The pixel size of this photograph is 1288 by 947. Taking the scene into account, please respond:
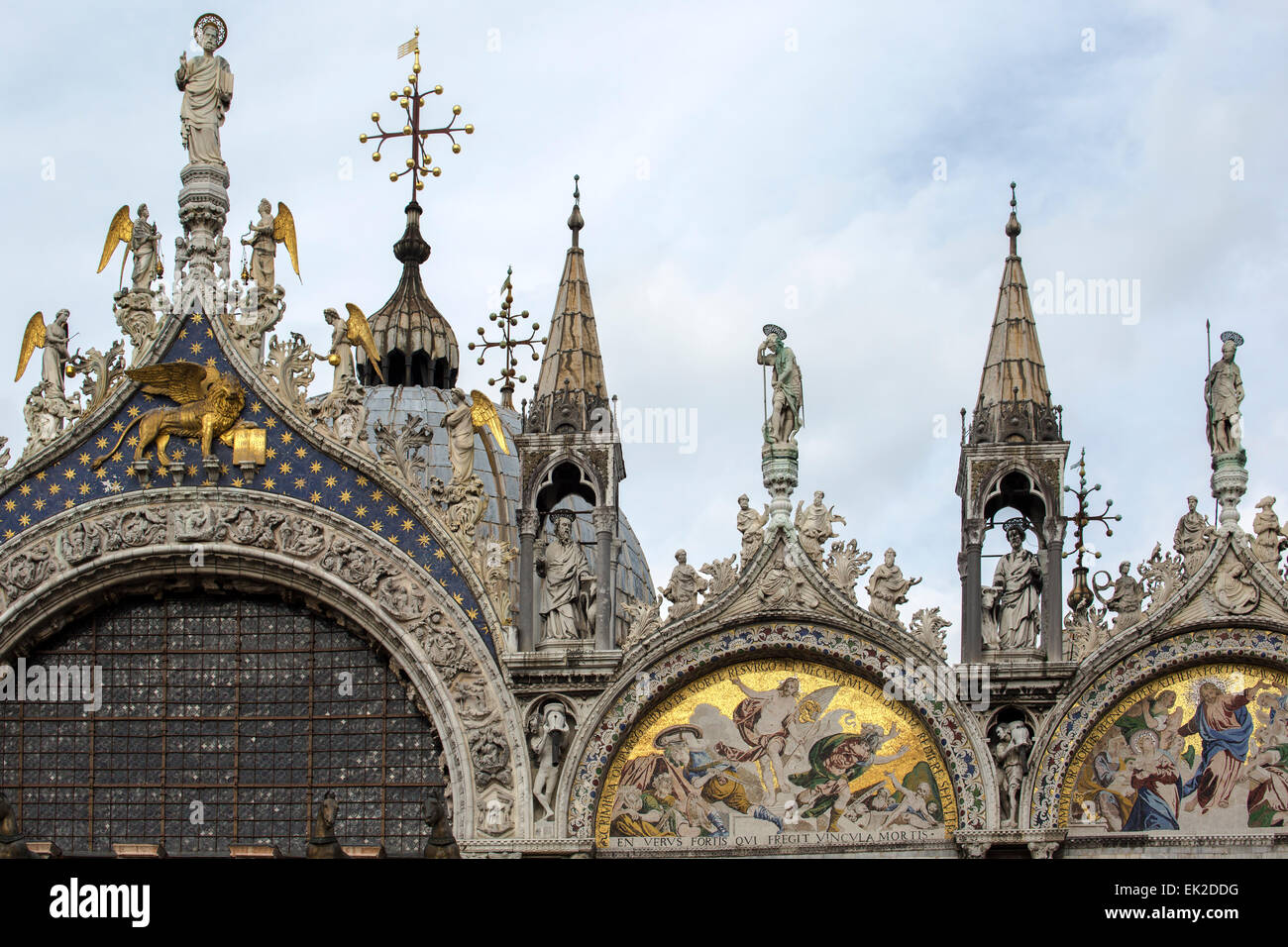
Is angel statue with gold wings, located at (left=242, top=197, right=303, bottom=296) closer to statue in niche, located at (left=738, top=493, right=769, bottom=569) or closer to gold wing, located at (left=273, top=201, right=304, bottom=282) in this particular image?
gold wing, located at (left=273, top=201, right=304, bottom=282)

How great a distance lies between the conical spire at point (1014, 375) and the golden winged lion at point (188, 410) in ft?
26.9

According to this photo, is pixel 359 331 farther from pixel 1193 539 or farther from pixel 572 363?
pixel 1193 539

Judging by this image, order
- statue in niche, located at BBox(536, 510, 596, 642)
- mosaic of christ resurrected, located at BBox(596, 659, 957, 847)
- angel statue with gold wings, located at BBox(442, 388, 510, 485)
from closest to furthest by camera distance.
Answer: mosaic of christ resurrected, located at BBox(596, 659, 957, 847)
statue in niche, located at BBox(536, 510, 596, 642)
angel statue with gold wings, located at BBox(442, 388, 510, 485)

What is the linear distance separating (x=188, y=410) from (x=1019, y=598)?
9358 millimetres

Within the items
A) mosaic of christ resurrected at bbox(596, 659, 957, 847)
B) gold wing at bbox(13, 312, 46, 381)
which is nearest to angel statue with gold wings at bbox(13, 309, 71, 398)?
gold wing at bbox(13, 312, 46, 381)

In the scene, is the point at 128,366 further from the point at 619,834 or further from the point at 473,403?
the point at 619,834

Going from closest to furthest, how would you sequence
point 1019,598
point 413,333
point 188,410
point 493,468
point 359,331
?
point 1019,598 → point 188,410 → point 359,331 → point 493,468 → point 413,333

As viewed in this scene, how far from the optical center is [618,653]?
28266 millimetres

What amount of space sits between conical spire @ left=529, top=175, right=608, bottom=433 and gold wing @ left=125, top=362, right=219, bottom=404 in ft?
12.1

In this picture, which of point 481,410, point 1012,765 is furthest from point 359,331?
point 1012,765

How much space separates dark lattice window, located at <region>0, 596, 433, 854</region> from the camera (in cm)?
2892

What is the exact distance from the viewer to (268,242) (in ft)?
100.0

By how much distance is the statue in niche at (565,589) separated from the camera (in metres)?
28.7
